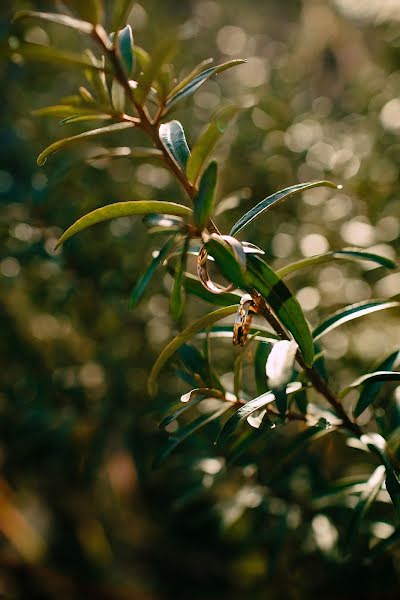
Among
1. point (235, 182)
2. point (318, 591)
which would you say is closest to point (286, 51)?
point (235, 182)

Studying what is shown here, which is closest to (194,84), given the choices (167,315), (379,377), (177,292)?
(177,292)

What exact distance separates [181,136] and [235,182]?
0.72 meters

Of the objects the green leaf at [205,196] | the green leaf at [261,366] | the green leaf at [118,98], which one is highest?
the green leaf at [118,98]

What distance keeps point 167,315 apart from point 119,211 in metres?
0.70

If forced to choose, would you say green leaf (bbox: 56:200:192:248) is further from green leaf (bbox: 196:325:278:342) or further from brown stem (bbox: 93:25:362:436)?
green leaf (bbox: 196:325:278:342)

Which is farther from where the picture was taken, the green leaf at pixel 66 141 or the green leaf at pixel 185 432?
the green leaf at pixel 185 432

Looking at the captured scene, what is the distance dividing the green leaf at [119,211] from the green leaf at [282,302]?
0.07 meters

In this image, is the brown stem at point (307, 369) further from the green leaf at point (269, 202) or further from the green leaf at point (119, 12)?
the green leaf at point (119, 12)

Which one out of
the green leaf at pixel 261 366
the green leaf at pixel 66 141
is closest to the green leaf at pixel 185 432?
the green leaf at pixel 261 366

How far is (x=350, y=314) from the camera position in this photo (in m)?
0.46

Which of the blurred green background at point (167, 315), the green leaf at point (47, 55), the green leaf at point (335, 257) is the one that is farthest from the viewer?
the blurred green background at point (167, 315)

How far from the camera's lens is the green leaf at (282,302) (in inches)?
15.6

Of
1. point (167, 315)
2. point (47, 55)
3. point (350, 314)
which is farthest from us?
point (167, 315)

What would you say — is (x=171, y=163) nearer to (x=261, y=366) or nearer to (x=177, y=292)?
(x=177, y=292)
